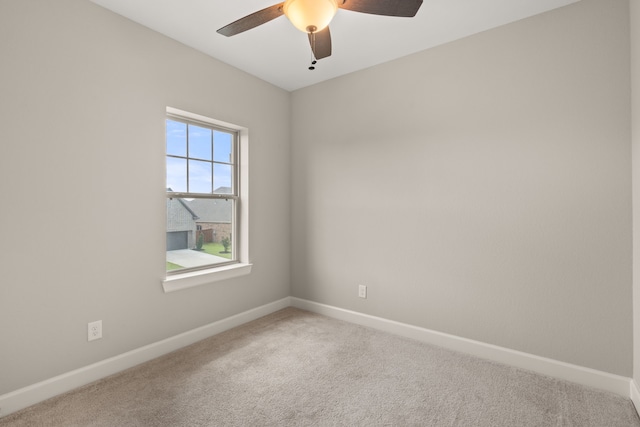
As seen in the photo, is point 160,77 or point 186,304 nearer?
point 160,77

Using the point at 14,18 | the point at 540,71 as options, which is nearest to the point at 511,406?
the point at 540,71

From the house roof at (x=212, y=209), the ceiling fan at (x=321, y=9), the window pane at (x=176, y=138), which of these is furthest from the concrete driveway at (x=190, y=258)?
the ceiling fan at (x=321, y=9)

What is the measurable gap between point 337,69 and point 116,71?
6.19 feet

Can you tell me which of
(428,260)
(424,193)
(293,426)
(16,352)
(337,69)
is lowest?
(293,426)

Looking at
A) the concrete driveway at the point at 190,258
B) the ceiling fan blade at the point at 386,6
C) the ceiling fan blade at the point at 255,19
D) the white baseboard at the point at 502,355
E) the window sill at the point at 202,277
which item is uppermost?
the ceiling fan blade at the point at 255,19

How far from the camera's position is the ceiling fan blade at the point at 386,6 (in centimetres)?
Answer: 149

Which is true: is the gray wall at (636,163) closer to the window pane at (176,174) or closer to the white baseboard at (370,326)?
the white baseboard at (370,326)

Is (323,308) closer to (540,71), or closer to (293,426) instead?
(293,426)

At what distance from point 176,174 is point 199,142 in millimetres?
395

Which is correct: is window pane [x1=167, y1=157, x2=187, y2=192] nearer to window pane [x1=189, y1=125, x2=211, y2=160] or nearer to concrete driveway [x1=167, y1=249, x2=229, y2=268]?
window pane [x1=189, y1=125, x2=211, y2=160]

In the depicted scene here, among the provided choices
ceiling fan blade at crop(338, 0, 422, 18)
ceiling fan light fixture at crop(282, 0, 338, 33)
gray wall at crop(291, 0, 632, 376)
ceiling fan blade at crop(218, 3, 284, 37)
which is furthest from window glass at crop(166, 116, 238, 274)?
ceiling fan blade at crop(338, 0, 422, 18)

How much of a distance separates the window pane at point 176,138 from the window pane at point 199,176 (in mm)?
137

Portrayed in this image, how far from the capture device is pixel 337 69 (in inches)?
120

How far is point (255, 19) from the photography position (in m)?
1.71
